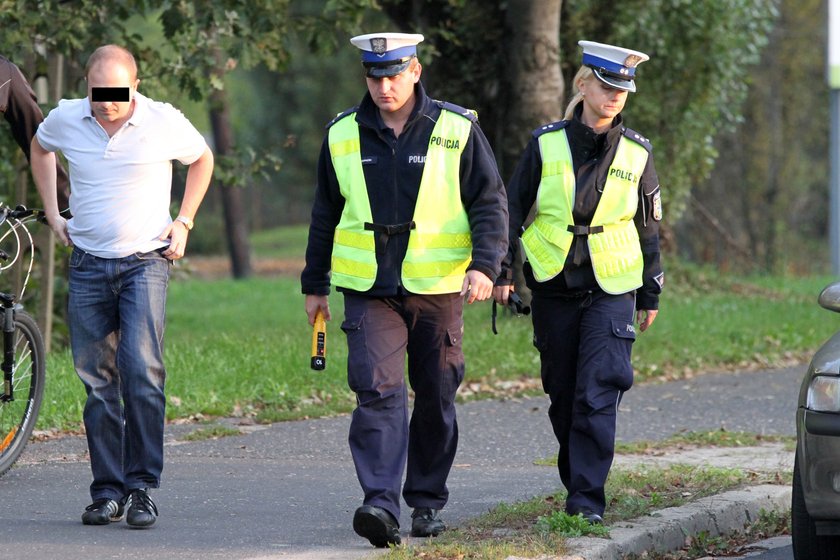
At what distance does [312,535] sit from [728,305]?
11150 mm

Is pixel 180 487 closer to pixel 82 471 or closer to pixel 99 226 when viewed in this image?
pixel 82 471

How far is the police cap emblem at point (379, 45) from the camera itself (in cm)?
533

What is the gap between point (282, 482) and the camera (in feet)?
22.3

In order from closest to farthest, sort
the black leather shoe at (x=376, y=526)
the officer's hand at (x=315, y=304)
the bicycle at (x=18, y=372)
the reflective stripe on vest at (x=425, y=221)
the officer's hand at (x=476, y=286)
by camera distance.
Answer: the black leather shoe at (x=376, y=526)
the officer's hand at (x=476, y=286)
the reflective stripe on vest at (x=425, y=221)
the officer's hand at (x=315, y=304)
the bicycle at (x=18, y=372)

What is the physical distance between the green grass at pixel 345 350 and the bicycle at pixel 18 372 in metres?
1.35

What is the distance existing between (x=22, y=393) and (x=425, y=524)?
2.28 m

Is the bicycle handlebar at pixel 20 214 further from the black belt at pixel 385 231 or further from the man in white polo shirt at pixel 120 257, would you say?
the black belt at pixel 385 231

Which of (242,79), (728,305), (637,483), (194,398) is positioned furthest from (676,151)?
(242,79)

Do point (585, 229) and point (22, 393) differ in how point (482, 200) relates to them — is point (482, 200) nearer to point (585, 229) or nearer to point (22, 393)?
point (585, 229)

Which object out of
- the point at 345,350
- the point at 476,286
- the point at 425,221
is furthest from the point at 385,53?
the point at 345,350

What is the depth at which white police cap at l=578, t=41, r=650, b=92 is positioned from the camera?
5.69 meters

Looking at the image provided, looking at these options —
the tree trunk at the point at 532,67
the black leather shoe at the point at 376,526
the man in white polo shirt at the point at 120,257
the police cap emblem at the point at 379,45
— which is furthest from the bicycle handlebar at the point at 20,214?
the tree trunk at the point at 532,67

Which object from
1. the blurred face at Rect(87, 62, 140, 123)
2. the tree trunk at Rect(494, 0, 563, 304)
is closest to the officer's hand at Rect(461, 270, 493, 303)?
the blurred face at Rect(87, 62, 140, 123)

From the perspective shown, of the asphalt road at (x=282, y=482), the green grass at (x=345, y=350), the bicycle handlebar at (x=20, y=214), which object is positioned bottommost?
the green grass at (x=345, y=350)
